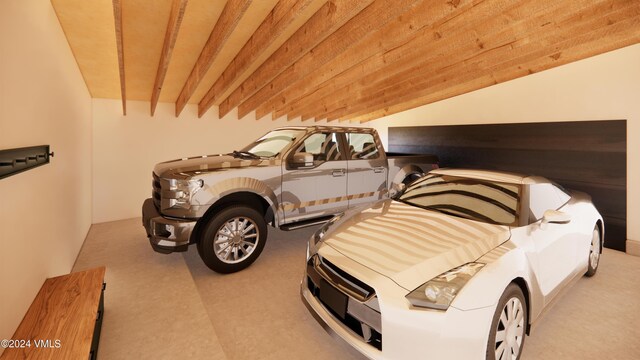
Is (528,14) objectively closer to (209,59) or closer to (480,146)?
(480,146)

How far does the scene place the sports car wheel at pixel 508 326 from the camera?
187 cm

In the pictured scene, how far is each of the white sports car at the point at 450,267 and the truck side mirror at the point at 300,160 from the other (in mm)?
1333

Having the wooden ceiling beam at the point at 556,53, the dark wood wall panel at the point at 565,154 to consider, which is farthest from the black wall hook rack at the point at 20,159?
the dark wood wall panel at the point at 565,154

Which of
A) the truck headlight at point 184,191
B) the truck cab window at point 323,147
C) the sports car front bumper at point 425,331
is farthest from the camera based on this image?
the truck cab window at point 323,147

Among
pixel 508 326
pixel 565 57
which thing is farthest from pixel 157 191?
pixel 565 57

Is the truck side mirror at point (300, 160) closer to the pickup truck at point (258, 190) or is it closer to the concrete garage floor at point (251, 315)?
the pickup truck at point (258, 190)

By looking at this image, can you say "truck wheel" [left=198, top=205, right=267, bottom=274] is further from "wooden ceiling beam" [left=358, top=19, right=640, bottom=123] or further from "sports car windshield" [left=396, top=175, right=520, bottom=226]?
"wooden ceiling beam" [left=358, top=19, right=640, bottom=123]

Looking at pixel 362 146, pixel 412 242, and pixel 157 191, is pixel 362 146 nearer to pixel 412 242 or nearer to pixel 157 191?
pixel 412 242

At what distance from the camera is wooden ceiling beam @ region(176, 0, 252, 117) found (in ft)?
10.5

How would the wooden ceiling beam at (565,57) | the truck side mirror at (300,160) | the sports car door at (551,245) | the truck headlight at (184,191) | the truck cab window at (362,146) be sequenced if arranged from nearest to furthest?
the sports car door at (551,245)
the truck headlight at (184,191)
the wooden ceiling beam at (565,57)
the truck side mirror at (300,160)
the truck cab window at (362,146)

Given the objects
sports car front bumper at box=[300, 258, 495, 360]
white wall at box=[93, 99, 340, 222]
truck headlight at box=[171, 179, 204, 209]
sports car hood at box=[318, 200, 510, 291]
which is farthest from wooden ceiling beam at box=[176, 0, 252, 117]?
sports car front bumper at box=[300, 258, 495, 360]

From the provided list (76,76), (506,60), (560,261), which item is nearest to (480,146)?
(506,60)

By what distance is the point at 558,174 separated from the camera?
18.1ft

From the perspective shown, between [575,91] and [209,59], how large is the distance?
6.16 m
